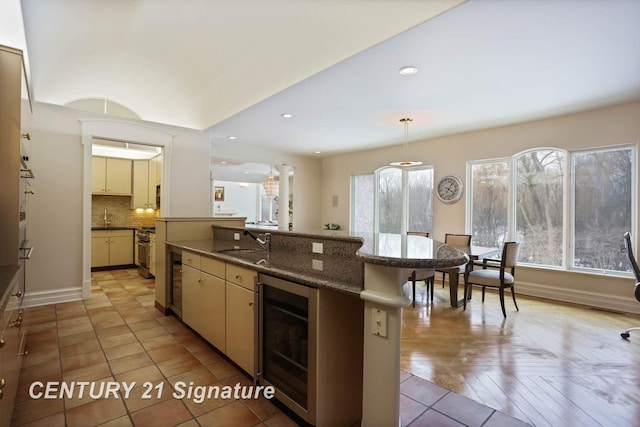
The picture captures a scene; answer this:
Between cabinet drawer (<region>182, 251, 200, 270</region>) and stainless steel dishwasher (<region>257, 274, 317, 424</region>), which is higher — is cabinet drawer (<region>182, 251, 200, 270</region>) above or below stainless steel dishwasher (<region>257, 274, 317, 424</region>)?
above

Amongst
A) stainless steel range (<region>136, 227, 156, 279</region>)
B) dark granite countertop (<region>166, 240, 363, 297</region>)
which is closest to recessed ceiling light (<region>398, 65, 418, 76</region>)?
dark granite countertop (<region>166, 240, 363, 297</region>)

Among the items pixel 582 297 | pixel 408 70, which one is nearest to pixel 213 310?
pixel 408 70

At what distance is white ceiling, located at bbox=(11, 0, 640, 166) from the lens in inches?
95.2

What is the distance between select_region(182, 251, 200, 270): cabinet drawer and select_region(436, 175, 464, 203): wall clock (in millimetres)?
4522

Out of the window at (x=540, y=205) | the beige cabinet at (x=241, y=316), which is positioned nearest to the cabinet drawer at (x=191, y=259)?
the beige cabinet at (x=241, y=316)

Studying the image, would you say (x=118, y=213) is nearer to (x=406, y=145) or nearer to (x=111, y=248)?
(x=111, y=248)

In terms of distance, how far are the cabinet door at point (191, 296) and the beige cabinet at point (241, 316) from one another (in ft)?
2.06

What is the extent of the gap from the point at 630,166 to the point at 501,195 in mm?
1549

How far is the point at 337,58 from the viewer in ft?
9.62

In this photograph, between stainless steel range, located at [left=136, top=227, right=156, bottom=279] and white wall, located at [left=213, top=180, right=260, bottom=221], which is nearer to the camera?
stainless steel range, located at [left=136, top=227, right=156, bottom=279]

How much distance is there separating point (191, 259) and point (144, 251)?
3403 millimetres

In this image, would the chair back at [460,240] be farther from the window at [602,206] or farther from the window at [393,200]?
the window at [602,206]

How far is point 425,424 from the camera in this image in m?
1.82

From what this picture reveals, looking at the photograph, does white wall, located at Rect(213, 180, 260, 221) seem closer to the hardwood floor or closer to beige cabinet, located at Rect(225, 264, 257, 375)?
the hardwood floor
